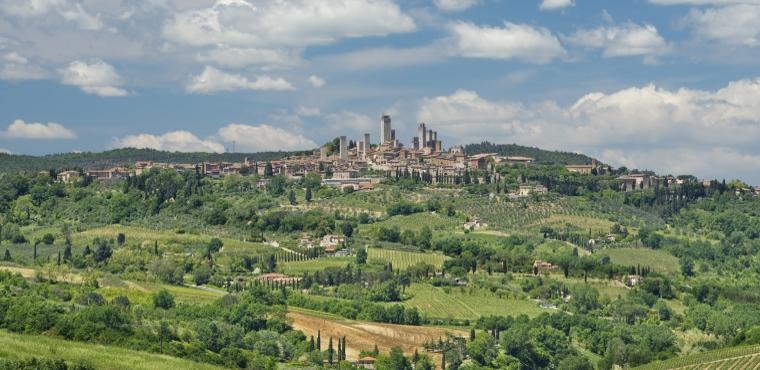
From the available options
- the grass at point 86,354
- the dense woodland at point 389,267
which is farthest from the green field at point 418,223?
the grass at point 86,354

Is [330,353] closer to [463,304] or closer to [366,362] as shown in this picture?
[366,362]

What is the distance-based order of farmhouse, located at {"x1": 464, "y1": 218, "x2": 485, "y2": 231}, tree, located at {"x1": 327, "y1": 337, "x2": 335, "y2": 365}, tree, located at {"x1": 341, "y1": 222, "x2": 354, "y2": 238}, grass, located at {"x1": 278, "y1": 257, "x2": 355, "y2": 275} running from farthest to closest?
farmhouse, located at {"x1": 464, "y1": 218, "x2": 485, "y2": 231}
tree, located at {"x1": 341, "y1": 222, "x2": 354, "y2": 238}
grass, located at {"x1": 278, "y1": 257, "x2": 355, "y2": 275}
tree, located at {"x1": 327, "y1": 337, "x2": 335, "y2": 365}

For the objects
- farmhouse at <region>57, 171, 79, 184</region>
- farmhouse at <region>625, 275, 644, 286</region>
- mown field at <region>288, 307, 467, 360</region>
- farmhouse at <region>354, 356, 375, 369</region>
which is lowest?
farmhouse at <region>354, 356, 375, 369</region>

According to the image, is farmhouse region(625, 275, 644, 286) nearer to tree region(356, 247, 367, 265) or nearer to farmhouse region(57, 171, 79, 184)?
tree region(356, 247, 367, 265)

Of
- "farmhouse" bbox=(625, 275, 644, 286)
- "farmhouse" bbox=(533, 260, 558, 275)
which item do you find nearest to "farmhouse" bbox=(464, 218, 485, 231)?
"farmhouse" bbox=(533, 260, 558, 275)

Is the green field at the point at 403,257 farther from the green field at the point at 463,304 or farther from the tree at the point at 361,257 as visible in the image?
the green field at the point at 463,304
